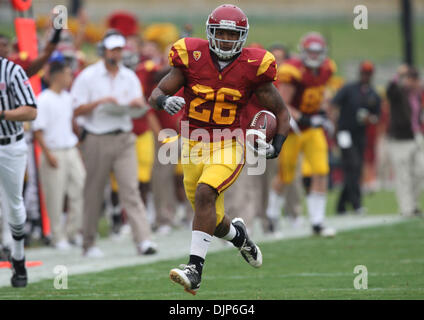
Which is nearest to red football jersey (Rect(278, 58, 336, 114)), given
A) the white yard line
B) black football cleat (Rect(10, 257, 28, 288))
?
the white yard line

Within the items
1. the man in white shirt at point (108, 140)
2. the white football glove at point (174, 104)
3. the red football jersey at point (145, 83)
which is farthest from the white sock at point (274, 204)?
the white football glove at point (174, 104)

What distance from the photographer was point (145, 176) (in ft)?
38.4

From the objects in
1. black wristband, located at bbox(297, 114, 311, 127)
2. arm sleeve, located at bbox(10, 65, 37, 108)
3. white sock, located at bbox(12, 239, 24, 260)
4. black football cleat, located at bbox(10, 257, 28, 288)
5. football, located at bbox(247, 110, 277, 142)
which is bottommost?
black football cleat, located at bbox(10, 257, 28, 288)

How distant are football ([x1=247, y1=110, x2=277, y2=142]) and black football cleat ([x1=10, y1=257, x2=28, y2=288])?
2.07 metres

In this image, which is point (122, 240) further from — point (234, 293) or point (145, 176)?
point (234, 293)

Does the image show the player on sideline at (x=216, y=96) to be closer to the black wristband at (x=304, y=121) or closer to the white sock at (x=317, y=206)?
the black wristband at (x=304, y=121)

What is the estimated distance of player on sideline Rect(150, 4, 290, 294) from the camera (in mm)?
6367

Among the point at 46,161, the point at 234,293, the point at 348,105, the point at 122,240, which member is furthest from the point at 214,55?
the point at 348,105

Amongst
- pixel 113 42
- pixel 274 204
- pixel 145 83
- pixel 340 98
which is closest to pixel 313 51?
pixel 274 204

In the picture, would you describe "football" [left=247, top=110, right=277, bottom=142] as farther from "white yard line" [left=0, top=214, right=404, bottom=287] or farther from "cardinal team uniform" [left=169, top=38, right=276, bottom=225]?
"white yard line" [left=0, top=214, right=404, bottom=287]

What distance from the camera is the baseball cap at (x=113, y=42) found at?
30.3 feet
